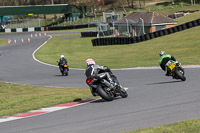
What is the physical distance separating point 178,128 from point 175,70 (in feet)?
26.9

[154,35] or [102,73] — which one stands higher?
[102,73]

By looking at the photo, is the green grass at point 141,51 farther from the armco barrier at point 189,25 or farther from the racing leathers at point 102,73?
the racing leathers at point 102,73

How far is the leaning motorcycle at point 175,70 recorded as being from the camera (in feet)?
49.1

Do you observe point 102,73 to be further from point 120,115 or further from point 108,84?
point 120,115

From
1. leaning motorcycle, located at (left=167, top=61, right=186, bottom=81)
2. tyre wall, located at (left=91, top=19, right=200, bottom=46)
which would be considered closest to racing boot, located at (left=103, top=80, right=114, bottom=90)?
leaning motorcycle, located at (left=167, top=61, right=186, bottom=81)

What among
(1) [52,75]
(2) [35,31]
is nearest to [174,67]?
(1) [52,75]

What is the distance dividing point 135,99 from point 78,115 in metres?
2.52

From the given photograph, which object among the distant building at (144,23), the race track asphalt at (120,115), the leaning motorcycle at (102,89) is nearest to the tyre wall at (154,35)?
the distant building at (144,23)

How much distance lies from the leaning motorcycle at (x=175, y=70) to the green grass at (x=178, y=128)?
7.74 m

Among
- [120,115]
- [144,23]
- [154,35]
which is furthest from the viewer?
[144,23]

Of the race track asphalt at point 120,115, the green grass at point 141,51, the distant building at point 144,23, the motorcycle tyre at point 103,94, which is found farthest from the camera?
the distant building at point 144,23

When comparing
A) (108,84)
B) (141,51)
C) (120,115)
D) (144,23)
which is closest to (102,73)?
(108,84)

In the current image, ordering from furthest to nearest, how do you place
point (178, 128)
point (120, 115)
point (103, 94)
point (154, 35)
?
point (154, 35), point (103, 94), point (120, 115), point (178, 128)

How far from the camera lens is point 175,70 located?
591 inches
